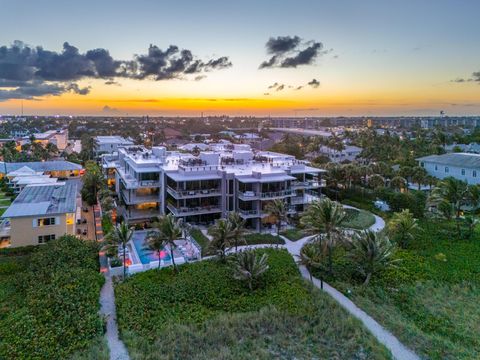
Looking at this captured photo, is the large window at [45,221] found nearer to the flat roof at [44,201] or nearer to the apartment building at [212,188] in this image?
the flat roof at [44,201]

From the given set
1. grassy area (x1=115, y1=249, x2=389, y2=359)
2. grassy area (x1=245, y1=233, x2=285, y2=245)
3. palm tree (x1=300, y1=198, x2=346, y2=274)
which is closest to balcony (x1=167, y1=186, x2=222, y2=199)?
grassy area (x1=245, y1=233, x2=285, y2=245)

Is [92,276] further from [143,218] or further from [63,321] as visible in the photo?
[143,218]

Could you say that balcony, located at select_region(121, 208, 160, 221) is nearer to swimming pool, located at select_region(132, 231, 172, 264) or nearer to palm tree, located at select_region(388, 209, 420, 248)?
swimming pool, located at select_region(132, 231, 172, 264)

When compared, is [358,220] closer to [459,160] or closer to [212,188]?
[212,188]

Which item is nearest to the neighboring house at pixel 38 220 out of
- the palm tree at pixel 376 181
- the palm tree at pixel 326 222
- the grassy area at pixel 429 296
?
the palm tree at pixel 326 222

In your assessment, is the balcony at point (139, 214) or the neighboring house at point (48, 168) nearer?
the balcony at point (139, 214)

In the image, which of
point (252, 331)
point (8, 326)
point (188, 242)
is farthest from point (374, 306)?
point (8, 326)
